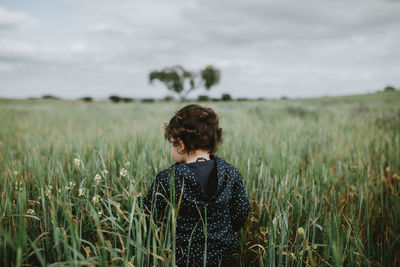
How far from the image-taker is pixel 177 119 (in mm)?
1659

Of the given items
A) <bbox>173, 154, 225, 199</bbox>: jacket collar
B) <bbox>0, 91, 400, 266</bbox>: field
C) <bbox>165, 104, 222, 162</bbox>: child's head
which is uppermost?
<bbox>165, 104, 222, 162</bbox>: child's head

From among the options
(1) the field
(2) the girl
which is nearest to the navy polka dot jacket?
(2) the girl

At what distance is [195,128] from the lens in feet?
5.26

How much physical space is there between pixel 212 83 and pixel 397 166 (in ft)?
178

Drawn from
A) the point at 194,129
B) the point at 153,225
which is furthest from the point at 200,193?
the point at 194,129

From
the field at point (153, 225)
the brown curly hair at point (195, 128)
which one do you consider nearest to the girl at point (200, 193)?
the brown curly hair at point (195, 128)

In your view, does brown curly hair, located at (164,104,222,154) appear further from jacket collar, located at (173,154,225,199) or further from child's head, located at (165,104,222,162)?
jacket collar, located at (173,154,225,199)

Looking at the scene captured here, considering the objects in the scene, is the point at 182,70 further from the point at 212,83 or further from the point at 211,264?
the point at 211,264

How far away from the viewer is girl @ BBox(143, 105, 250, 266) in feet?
4.62

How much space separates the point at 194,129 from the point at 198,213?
567mm

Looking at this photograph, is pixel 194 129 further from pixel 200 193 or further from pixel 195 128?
pixel 200 193

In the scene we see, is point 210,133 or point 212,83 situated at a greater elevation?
point 212,83

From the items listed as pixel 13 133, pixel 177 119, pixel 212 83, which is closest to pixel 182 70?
pixel 212 83

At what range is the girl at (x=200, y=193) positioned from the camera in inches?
55.4
